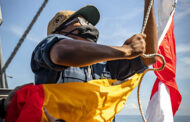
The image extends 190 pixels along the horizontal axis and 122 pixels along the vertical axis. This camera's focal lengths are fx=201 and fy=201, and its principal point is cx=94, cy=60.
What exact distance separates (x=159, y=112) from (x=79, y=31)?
65.8 inches

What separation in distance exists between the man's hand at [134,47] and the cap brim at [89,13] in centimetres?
69

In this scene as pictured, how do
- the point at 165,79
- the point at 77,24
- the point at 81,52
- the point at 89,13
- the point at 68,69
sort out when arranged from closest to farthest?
the point at 81,52
the point at 68,69
the point at 77,24
the point at 89,13
the point at 165,79

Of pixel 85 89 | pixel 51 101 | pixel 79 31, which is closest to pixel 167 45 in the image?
pixel 79 31

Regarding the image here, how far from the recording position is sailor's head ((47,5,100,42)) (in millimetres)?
1531

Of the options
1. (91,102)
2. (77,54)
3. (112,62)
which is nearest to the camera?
(77,54)

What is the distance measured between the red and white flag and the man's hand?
5.59 ft

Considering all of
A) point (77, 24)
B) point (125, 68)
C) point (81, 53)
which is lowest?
point (125, 68)

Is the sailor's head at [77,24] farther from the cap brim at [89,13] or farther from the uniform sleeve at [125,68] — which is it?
the uniform sleeve at [125,68]

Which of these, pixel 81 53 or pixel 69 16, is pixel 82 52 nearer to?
pixel 81 53

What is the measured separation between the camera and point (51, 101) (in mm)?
1224

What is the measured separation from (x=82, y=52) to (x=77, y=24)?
67 cm

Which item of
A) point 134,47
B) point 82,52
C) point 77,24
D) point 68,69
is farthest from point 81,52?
point 77,24

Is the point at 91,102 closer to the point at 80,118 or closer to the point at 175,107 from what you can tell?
the point at 80,118

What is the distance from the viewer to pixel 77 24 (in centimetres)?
156
